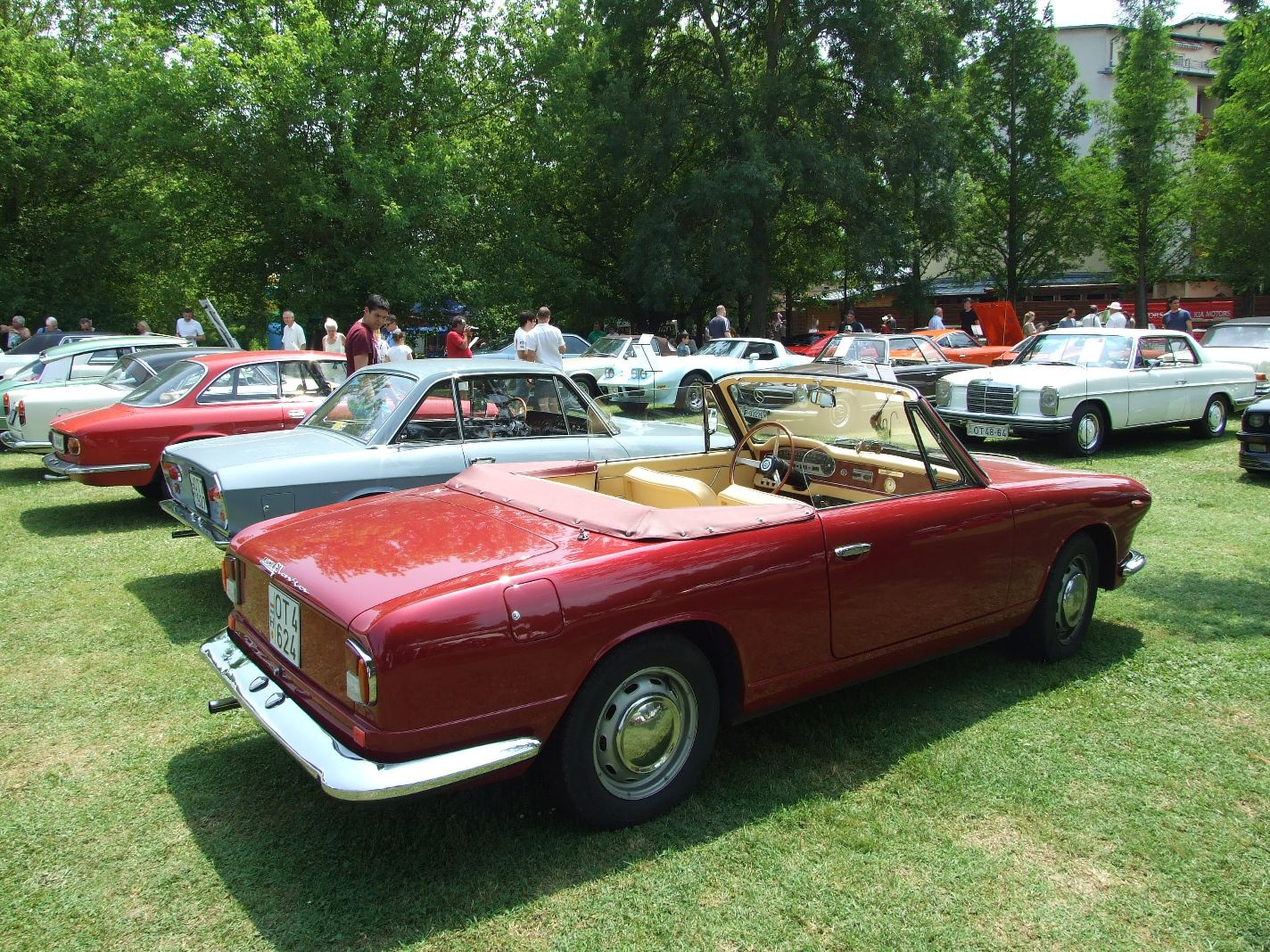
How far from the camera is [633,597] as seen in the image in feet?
9.57

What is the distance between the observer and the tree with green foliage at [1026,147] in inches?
1228

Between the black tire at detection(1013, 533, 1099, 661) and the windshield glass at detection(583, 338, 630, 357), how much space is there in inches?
481

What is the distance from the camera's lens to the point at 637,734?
3.03 metres

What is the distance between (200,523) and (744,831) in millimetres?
3933

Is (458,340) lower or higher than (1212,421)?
higher

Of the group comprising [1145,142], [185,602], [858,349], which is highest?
[1145,142]

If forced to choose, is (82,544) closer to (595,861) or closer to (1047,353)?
(595,861)

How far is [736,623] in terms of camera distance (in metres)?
3.19

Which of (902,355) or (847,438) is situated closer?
(847,438)

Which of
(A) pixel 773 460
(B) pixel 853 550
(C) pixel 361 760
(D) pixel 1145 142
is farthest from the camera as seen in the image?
(D) pixel 1145 142

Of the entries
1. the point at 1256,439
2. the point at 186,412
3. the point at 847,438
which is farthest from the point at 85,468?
the point at 1256,439

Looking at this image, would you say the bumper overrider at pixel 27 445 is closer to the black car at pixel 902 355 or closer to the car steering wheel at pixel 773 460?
the car steering wheel at pixel 773 460

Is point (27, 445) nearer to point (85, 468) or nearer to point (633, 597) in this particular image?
point (85, 468)

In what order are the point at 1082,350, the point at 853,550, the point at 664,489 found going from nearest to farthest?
the point at 853,550 → the point at 664,489 → the point at 1082,350
